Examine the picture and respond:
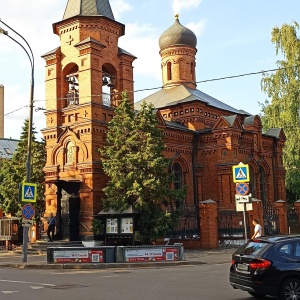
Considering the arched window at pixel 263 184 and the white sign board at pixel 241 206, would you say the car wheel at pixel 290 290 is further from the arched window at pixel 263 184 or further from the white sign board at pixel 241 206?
the arched window at pixel 263 184

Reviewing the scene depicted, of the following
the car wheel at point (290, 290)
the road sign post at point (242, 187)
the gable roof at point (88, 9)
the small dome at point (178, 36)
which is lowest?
the car wheel at point (290, 290)

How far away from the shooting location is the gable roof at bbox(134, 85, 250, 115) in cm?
3588

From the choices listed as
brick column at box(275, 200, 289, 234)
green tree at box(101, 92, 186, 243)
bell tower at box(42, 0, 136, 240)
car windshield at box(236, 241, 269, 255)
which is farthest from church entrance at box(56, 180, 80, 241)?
car windshield at box(236, 241, 269, 255)

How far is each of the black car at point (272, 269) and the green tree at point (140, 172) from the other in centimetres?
1426

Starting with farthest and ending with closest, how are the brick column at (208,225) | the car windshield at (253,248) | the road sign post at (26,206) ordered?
the brick column at (208,225)
the road sign post at (26,206)
the car windshield at (253,248)

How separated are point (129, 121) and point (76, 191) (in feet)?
16.5

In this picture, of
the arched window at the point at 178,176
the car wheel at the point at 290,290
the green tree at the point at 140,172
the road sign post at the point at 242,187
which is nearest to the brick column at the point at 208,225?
the green tree at the point at 140,172

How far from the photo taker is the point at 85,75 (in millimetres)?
27453

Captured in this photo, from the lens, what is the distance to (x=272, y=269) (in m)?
9.39

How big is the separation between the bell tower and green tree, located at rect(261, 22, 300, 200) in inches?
646

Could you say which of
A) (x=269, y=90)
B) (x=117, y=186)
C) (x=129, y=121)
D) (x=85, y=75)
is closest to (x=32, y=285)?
(x=117, y=186)

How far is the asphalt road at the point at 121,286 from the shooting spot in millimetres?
10516

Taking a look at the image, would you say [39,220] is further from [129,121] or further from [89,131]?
[129,121]

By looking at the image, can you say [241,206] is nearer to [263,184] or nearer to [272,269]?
[272,269]
